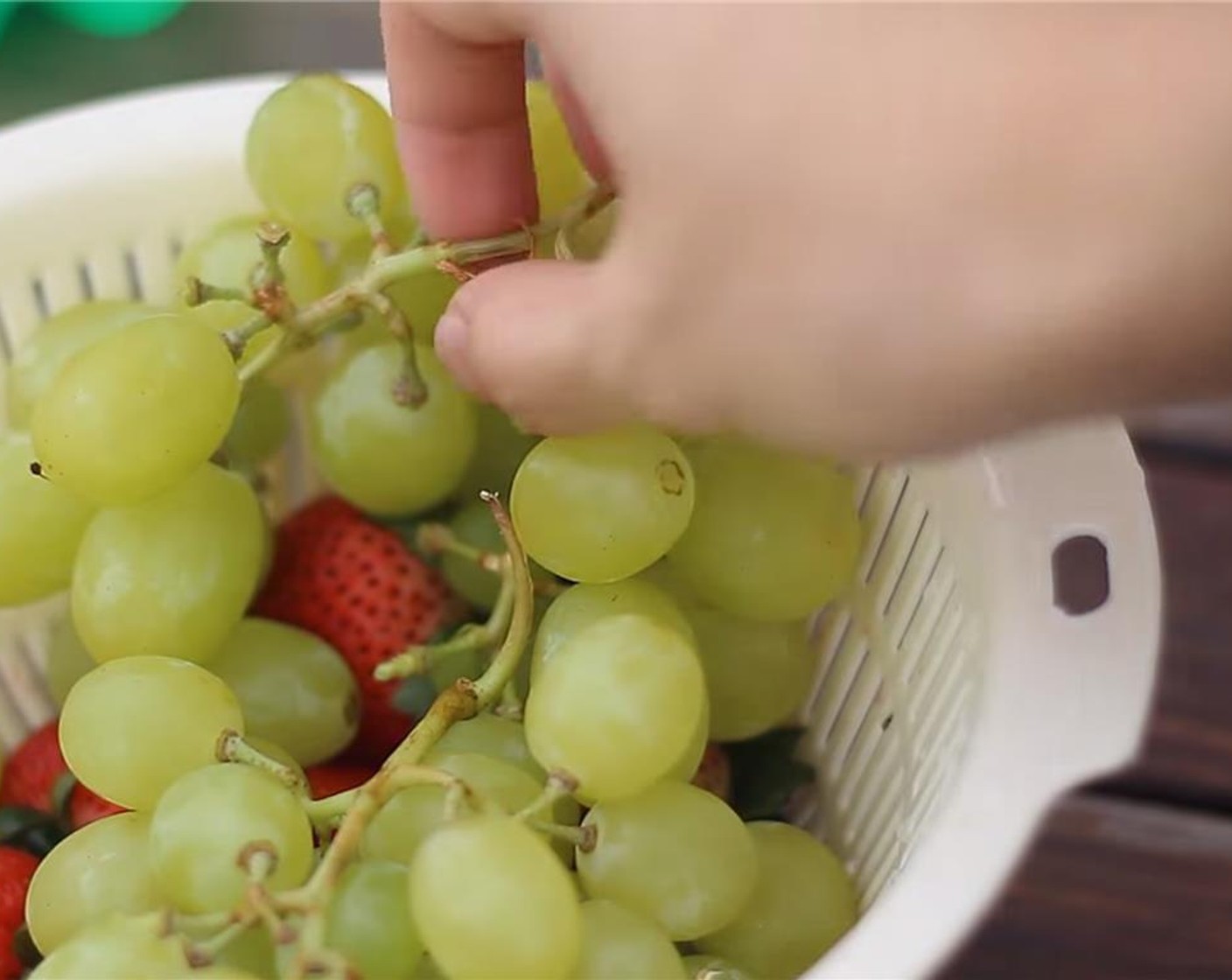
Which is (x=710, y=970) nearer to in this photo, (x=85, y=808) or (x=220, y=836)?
(x=220, y=836)

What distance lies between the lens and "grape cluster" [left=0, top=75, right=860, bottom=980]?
42cm

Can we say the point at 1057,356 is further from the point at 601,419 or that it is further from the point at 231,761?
the point at 231,761

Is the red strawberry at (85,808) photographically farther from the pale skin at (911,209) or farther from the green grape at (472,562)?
the pale skin at (911,209)

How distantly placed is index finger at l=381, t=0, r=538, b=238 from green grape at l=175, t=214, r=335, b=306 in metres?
0.08

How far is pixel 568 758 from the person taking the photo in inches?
16.7

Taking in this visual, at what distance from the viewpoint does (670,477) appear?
0.46 meters

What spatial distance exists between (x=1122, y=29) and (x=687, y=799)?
0.82 ft

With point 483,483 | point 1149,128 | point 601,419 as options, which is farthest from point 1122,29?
point 483,483

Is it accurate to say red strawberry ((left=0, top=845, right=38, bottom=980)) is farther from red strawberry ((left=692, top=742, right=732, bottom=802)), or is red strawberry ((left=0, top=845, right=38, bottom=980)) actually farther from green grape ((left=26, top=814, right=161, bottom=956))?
red strawberry ((left=692, top=742, right=732, bottom=802))

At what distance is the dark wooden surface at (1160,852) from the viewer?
2.67ft

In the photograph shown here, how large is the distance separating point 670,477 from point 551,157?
13 cm

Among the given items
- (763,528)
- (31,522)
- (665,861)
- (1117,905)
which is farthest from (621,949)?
(1117,905)

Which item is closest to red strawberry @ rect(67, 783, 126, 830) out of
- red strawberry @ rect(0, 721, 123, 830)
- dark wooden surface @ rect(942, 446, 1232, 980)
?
red strawberry @ rect(0, 721, 123, 830)

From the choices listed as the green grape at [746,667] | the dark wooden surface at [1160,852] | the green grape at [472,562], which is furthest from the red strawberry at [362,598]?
the dark wooden surface at [1160,852]
